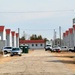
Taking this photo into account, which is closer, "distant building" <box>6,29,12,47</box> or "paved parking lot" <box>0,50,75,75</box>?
"paved parking lot" <box>0,50,75,75</box>

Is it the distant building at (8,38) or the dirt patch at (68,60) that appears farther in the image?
the distant building at (8,38)

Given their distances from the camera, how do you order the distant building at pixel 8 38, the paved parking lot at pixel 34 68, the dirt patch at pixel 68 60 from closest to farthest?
the paved parking lot at pixel 34 68 → the dirt patch at pixel 68 60 → the distant building at pixel 8 38

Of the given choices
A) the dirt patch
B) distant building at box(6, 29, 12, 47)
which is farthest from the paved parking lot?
distant building at box(6, 29, 12, 47)

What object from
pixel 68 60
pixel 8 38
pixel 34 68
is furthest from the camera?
pixel 8 38

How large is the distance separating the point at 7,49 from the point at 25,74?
173ft

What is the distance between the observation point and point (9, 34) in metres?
110

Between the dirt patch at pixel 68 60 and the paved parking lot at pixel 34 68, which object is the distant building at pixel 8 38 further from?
the paved parking lot at pixel 34 68

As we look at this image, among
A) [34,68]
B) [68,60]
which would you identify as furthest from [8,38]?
[34,68]

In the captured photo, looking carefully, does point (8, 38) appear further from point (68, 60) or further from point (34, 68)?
point (34, 68)

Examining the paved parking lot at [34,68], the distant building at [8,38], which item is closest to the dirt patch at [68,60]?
the paved parking lot at [34,68]

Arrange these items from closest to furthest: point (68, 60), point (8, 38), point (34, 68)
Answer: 1. point (34, 68)
2. point (68, 60)
3. point (8, 38)

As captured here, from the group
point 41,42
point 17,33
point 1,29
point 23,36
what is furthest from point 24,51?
point 23,36

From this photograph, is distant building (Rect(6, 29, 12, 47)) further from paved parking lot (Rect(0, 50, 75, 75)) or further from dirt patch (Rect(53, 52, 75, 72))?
paved parking lot (Rect(0, 50, 75, 75))

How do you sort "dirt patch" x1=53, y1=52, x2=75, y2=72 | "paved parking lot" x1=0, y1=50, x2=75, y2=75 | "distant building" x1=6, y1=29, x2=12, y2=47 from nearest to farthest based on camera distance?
"paved parking lot" x1=0, y1=50, x2=75, y2=75 < "dirt patch" x1=53, y1=52, x2=75, y2=72 < "distant building" x1=6, y1=29, x2=12, y2=47
